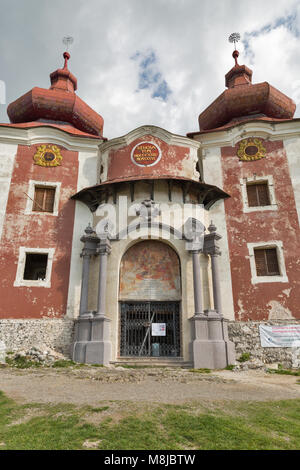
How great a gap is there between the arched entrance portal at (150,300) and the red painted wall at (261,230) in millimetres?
2715

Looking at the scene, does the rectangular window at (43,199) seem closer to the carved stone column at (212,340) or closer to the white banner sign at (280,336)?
the carved stone column at (212,340)

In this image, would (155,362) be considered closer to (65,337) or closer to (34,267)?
(65,337)

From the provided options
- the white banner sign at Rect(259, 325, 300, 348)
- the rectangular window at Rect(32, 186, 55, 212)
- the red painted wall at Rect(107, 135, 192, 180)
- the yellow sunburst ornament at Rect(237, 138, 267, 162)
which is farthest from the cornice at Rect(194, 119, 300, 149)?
the white banner sign at Rect(259, 325, 300, 348)

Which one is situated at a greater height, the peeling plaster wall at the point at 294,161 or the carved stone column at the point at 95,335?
the peeling plaster wall at the point at 294,161

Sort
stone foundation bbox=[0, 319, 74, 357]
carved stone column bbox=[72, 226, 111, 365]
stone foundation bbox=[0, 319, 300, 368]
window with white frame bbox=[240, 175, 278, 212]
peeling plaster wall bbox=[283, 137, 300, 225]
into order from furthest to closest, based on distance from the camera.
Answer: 1. window with white frame bbox=[240, 175, 278, 212]
2. peeling plaster wall bbox=[283, 137, 300, 225]
3. stone foundation bbox=[0, 319, 74, 357]
4. stone foundation bbox=[0, 319, 300, 368]
5. carved stone column bbox=[72, 226, 111, 365]

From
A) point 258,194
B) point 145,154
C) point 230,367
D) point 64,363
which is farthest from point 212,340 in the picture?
point 145,154

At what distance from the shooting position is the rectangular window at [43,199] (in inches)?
621

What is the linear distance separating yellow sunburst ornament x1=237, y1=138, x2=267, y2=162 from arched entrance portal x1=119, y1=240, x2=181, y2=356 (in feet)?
20.8

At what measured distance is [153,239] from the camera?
14.7 m

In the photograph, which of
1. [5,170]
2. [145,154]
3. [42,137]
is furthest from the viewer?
[42,137]

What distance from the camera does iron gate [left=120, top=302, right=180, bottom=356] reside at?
1342 cm

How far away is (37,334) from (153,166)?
939 centimetres

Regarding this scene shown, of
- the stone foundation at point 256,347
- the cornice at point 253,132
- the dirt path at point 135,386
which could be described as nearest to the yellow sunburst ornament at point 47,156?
the cornice at point 253,132

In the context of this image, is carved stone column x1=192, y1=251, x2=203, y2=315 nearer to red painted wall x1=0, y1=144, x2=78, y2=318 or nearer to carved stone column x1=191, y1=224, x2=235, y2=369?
carved stone column x1=191, y1=224, x2=235, y2=369
